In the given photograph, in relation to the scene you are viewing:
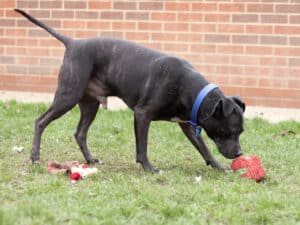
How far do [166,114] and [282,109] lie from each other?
3.82m

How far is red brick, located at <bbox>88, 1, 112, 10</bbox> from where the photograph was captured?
33.9 ft

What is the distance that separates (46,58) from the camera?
34.9 ft

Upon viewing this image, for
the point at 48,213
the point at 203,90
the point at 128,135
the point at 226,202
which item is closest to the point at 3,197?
the point at 48,213

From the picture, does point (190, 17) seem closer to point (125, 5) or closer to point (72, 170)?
point (125, 5)

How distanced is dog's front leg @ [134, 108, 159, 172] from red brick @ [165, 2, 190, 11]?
4024 mm

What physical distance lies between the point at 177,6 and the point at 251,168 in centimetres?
466

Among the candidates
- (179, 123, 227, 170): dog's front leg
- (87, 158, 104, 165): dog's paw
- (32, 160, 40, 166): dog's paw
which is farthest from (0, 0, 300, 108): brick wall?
(32, 160, 40, 166): dog's paw

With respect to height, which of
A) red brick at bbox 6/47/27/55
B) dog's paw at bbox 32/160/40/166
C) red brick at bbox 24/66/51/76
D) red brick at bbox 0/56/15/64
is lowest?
dog's paw at bbox 32/160/40/166

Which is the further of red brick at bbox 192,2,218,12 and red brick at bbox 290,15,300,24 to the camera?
red brick at bbox 192,2,218,12

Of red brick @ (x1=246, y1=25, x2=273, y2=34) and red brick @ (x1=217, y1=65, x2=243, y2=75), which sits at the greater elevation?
red brick @ (x1=246, y1=25, x2=273, y2=34)

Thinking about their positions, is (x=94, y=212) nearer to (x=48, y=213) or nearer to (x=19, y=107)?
(x=48, y=213)

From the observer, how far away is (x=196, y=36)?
9969mm

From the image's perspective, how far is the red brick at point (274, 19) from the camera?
31.6 feet

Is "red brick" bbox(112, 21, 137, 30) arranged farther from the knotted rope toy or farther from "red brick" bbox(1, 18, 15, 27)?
the knotted rope toy
